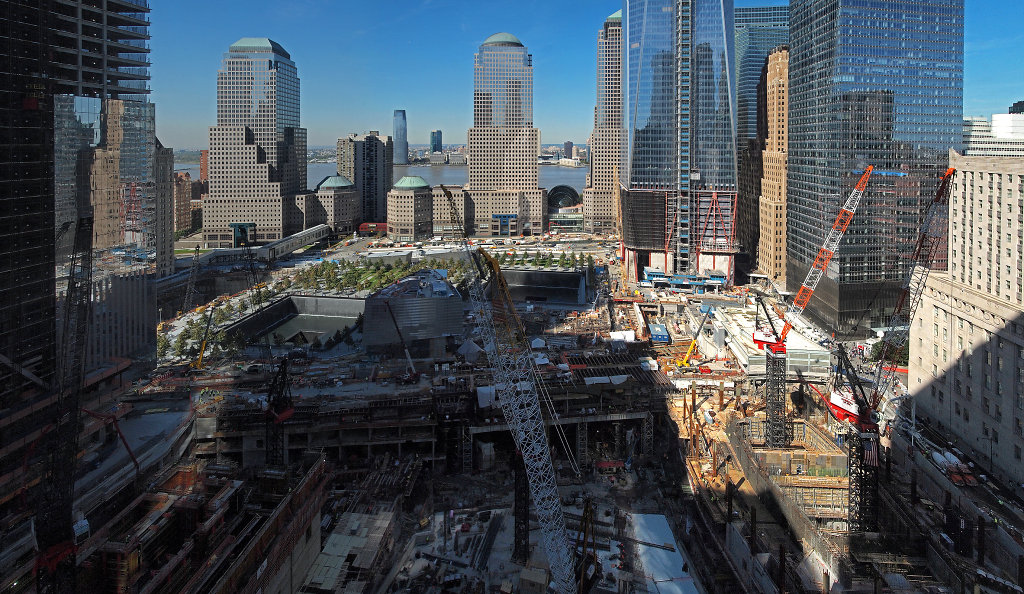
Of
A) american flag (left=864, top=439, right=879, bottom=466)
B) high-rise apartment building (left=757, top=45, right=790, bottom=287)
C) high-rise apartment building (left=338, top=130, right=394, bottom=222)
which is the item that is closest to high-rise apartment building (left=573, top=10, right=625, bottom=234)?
high-rise apartment building (left=338, top=130, right=394, bottom=222)

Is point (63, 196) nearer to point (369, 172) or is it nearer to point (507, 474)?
point (507, 474)

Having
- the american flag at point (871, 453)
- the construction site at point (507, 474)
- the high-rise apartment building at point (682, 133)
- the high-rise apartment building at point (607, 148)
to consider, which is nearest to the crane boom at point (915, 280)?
the construction site at point (507, 474)

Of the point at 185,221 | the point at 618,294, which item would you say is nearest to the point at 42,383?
the point at 618,294

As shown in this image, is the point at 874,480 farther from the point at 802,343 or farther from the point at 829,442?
the point at 802,343

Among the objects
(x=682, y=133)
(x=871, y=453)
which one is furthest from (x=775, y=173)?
(x=871, y=453)

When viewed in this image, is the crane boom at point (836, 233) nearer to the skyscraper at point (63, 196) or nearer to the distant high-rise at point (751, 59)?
the distant high-rise at point (751, 59)

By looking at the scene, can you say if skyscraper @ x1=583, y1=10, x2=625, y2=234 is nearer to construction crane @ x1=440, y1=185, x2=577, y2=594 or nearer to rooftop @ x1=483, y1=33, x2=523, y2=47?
rooftop @ x1=483, y1=33, x2=523, y2=47
